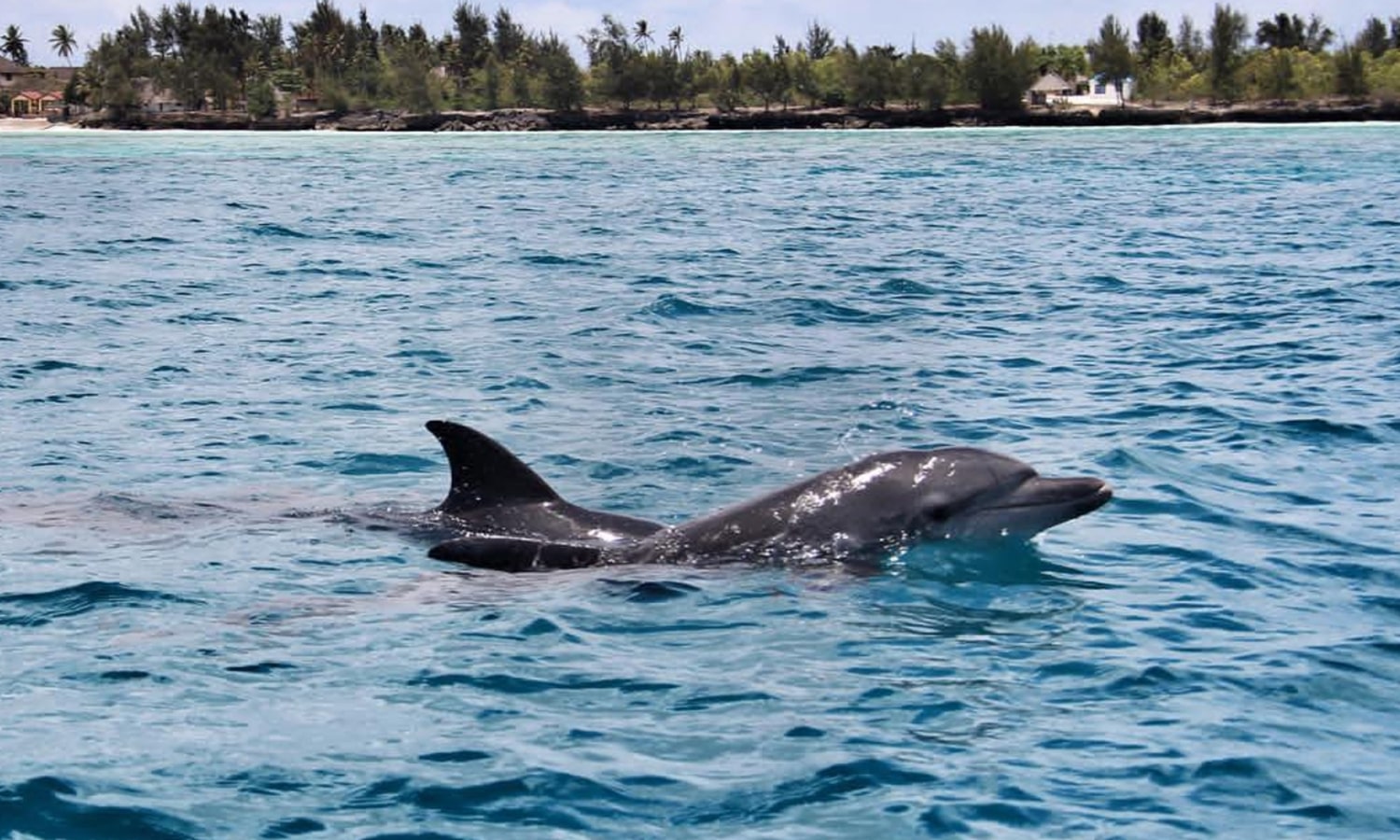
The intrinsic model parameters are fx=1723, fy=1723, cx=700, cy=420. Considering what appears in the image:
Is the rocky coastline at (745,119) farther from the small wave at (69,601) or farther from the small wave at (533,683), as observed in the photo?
the small wave at (533,683)

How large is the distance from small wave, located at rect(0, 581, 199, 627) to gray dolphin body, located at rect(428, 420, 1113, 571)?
5.29 feet

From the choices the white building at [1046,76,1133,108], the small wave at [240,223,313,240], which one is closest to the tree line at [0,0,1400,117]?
the white building at [1046,76,1133,108]

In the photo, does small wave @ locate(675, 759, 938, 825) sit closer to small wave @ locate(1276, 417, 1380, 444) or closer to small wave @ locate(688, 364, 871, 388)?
small wave @ locate(1276, 417, 1380, 444)

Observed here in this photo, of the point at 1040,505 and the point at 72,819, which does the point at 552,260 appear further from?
the point at 72,819

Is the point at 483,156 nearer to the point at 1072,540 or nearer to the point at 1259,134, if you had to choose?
the point at 1259,134

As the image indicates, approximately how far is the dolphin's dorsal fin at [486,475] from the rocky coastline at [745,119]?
13852cm

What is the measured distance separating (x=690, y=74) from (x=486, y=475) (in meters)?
171

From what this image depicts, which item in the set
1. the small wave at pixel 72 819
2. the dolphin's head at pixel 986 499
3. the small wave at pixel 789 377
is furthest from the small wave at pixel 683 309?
the small wave at pixel 72 819

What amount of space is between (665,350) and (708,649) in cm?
1098

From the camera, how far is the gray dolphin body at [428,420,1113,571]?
32.1 ft

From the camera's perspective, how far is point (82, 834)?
246 inches

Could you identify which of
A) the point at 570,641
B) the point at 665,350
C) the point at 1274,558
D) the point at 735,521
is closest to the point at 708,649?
the point at 570,641

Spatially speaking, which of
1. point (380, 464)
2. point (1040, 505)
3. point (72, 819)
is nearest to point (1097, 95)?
point (380, 464)

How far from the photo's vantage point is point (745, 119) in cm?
15625
